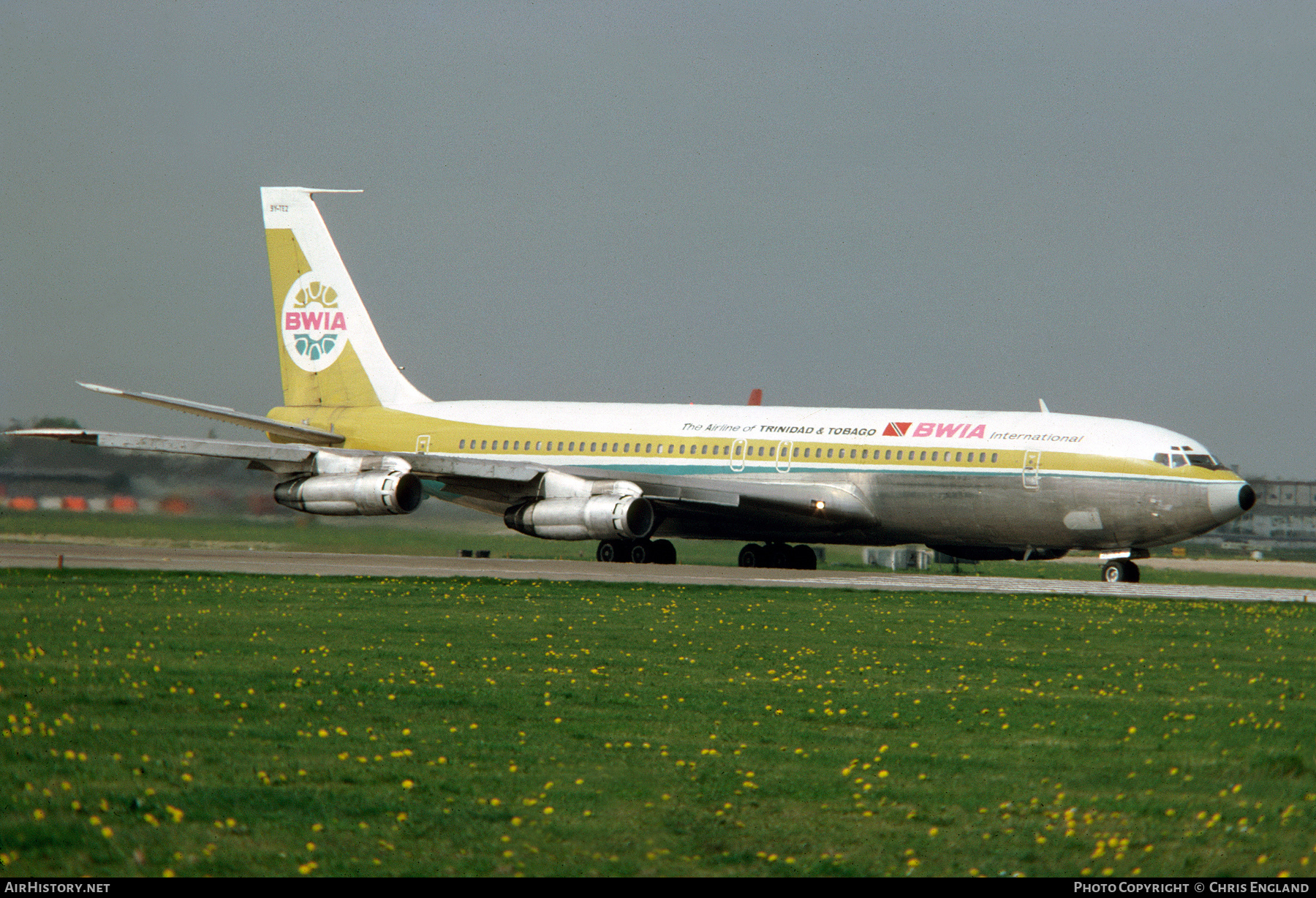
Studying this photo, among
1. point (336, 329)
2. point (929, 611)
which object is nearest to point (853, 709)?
point (929, 611)

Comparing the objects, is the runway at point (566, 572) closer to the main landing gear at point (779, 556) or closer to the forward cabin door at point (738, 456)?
the forward cabin door at point (738, 456)

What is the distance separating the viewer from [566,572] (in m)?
30.1

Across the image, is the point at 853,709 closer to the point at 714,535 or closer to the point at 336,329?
the point at 714,535

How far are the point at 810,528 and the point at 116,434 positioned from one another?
17.6 meters

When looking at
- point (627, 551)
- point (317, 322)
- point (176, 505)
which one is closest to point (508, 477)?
point (627, 551)

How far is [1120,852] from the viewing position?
7.63 m

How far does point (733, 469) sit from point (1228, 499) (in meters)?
11.9

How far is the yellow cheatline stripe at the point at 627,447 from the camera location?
102 feet

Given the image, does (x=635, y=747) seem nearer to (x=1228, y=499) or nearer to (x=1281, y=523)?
(x=1228, y=499)

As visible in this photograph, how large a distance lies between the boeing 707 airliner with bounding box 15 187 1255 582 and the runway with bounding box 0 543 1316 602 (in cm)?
124

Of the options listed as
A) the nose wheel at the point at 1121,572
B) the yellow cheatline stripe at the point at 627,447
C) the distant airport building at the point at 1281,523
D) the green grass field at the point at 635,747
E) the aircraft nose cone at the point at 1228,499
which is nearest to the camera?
the green grass field at the point at 635,747

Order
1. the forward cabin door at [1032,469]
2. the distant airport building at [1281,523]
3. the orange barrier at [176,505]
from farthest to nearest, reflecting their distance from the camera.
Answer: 1. the distant airport building at [1281,523]
2. the orange barrier at [176,505]
3. the forward cabin door at [1032,469]

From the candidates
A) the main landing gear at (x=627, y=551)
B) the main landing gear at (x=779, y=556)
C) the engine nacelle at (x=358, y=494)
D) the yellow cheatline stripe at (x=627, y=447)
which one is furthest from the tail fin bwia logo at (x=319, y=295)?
the main landing gear at (x=779, y=556)

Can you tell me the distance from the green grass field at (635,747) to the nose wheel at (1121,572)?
42.7ft
